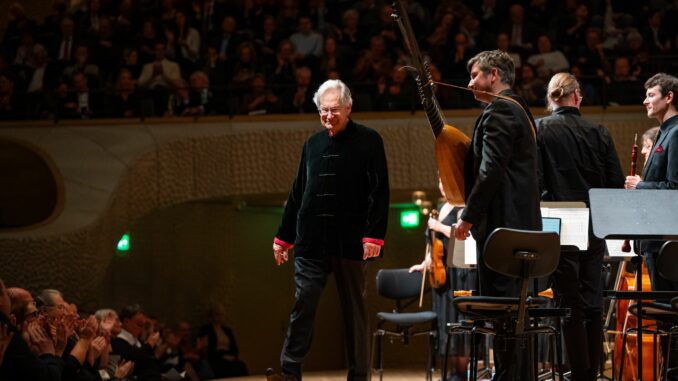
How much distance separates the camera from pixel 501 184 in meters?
4.18

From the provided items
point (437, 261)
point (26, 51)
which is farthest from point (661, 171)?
point (26, 51)

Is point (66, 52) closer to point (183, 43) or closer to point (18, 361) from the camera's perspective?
point (183, 43)

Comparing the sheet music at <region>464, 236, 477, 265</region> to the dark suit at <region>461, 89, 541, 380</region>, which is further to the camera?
the sheet music at <region>464, 236, 477, 265</region>

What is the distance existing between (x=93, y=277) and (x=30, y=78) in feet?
7.78

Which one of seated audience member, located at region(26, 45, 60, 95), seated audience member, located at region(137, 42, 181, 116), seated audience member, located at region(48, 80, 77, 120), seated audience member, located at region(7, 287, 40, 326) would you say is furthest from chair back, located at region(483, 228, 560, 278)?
seated audience member, located at region(26, 45, 60, 95)

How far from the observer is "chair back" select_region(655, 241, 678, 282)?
4.55 m

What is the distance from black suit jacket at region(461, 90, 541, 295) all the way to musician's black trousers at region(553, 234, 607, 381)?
1.89 feet

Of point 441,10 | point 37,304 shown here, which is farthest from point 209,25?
point 37,304

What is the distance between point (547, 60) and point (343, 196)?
5501 millimetres

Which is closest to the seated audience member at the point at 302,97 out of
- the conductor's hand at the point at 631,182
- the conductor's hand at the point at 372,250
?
the conductor's hand at the point at 631,182

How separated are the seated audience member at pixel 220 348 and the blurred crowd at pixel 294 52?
213 cm

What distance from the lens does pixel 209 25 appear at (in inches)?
430

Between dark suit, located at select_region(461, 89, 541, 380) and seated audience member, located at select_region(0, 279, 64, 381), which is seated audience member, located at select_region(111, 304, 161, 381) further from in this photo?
dark suit, located at select_region(461, 89, 541, 380)

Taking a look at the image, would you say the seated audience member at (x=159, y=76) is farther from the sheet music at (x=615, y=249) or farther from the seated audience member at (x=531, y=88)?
the sheet music at (x=615, y=249)
